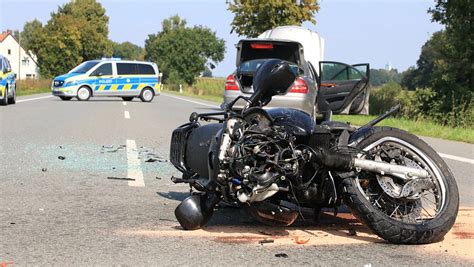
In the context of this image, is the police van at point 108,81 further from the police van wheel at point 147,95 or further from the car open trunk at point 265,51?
the car open trunk at point 265,51

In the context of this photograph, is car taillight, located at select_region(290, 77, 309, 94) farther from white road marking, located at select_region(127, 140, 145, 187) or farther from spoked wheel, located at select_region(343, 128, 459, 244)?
spoked wheel, located at select_region(343, 128, 459, 244)

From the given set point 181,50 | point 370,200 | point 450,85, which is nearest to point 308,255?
point 370,200

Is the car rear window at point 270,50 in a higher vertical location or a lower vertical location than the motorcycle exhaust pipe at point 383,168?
higher

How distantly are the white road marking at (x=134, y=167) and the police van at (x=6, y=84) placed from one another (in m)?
12.7

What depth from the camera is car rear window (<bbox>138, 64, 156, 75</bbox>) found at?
98.6 feet

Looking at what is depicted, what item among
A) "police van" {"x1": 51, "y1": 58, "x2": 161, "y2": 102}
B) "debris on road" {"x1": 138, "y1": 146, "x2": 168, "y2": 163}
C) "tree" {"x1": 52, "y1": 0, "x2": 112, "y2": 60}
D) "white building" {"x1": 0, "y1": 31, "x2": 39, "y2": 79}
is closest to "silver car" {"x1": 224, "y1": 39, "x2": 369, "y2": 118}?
"debris on road" {"x1": 138, "y1": 146, "x2": 168, "y2": 163}

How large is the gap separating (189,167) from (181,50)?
327ft

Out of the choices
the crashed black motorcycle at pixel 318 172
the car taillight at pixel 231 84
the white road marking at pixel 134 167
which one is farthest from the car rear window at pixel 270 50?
the crashed black motorcycle at pixel 318 172

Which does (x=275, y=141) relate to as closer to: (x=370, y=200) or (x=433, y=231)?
(x=370, y=200)

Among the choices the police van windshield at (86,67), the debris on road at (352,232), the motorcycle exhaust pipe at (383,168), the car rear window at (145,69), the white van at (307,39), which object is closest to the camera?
the motorcycle exhaust pipe at (383,168)

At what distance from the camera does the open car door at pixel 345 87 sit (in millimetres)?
12398

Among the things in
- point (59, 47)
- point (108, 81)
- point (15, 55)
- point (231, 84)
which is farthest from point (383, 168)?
point (15, 55)

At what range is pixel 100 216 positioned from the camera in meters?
4.92

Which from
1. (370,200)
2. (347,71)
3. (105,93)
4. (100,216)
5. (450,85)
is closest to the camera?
(370,200)
